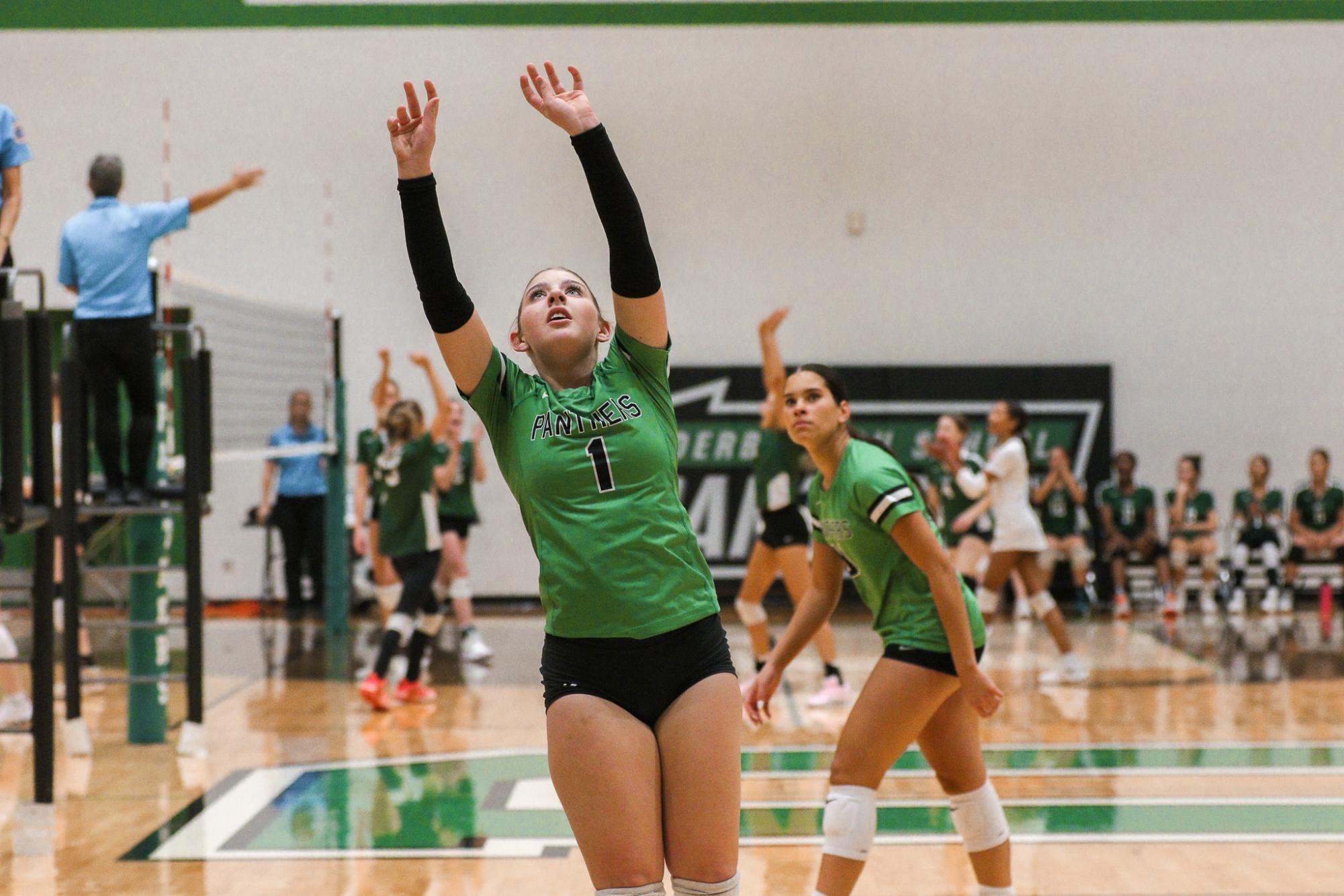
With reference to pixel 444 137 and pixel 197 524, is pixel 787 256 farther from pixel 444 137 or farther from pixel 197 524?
pixel 197 524

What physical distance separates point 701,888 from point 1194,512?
37.2 ft

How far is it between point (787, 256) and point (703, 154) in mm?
1307

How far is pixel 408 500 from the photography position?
24.9ft

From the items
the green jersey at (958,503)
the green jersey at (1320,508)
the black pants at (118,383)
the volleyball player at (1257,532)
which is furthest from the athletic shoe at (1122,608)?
the black pants at (118,383)

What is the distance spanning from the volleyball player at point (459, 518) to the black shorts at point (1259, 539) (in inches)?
274

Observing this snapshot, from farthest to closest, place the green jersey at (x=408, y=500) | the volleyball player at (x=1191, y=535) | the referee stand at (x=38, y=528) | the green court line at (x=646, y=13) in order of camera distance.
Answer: the green court line at (x=646, y=13) → the volleyball player at (x=1191, y=535) → the green jersey at (x=408, y=500) → the referee stand at (x=38, y=528)

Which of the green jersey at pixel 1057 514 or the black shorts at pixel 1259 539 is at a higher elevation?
the green jersey at pixel 1057 514

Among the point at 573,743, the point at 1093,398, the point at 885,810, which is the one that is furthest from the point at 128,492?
the point at 1093,398

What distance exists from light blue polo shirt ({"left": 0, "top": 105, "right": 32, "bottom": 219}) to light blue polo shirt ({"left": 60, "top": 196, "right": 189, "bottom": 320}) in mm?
997

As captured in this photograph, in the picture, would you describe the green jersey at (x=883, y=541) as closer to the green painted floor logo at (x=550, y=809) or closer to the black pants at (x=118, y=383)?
the green painted floor logo at (x=550, y=809)

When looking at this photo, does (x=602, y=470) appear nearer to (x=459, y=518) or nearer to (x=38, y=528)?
(x=38, y=528)

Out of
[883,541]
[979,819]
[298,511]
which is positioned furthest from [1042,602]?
[298,511]

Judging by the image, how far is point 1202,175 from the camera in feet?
45.1

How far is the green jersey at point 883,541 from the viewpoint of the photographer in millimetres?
3518
